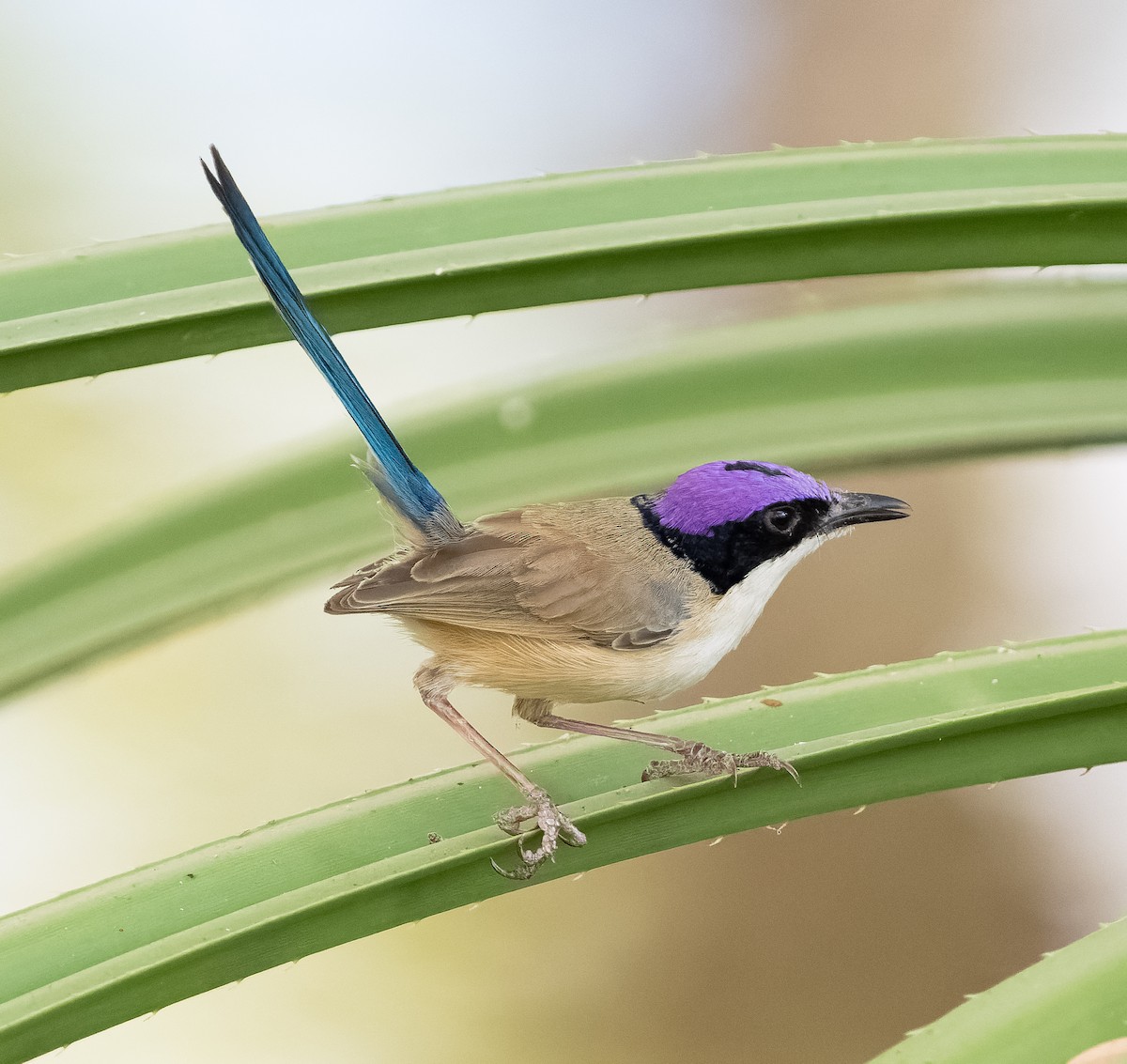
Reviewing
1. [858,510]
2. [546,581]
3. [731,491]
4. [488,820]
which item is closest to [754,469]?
[731,491]

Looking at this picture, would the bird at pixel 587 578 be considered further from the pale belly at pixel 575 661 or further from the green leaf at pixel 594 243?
the green leaf at pixel 594 243

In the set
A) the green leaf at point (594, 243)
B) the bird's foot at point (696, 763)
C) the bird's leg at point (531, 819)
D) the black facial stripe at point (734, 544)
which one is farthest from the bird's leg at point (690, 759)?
the green leaf at point (594, 243)

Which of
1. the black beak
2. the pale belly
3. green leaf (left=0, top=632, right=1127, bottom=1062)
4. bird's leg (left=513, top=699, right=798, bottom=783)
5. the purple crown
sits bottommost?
green leaf (left=0, top=632, right=1127, bottom=1062)

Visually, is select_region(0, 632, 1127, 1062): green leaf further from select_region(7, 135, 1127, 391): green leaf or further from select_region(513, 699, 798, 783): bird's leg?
select_region(7, 135, 1127, 391): green leaf

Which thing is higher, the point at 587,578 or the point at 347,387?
the point at 347,387

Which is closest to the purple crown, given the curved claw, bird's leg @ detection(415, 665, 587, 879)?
bird's leg @ detection(415, 665, 587, 879)

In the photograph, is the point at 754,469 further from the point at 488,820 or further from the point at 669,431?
the point at 488,820
